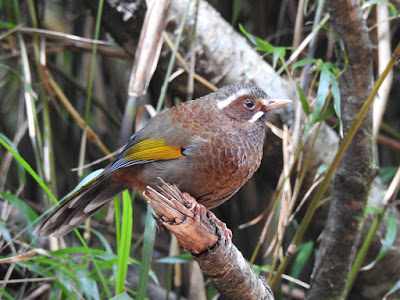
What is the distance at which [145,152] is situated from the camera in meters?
2.50

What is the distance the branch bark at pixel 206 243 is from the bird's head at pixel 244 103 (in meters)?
0.51

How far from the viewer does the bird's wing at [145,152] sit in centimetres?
243

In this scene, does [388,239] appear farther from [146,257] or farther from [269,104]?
[146,257]

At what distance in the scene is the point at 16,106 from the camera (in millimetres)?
4582

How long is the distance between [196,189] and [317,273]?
1.16 metres

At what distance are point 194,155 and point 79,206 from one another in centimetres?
73

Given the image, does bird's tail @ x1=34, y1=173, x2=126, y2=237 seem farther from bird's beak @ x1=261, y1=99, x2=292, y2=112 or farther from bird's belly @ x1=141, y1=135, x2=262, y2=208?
bird's beak @ x1=261, y1=99, x2=292, y2=112

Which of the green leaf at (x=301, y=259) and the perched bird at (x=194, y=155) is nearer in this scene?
the perched bird at (x=194, y=155)

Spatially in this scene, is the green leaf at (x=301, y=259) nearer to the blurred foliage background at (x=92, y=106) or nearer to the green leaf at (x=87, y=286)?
the blurred foliage background at (x=92, y=106)

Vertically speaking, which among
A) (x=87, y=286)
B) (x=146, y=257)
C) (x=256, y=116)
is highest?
(x=256, y=116)

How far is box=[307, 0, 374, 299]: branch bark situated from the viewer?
2791 millimetres

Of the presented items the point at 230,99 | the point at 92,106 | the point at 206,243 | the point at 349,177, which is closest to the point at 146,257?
the point at 206,243

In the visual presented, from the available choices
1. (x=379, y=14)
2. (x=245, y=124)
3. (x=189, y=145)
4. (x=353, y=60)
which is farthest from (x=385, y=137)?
(x=189, y=145)

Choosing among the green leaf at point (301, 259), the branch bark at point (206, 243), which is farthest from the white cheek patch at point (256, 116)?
the green leaf at point (301, 259)
